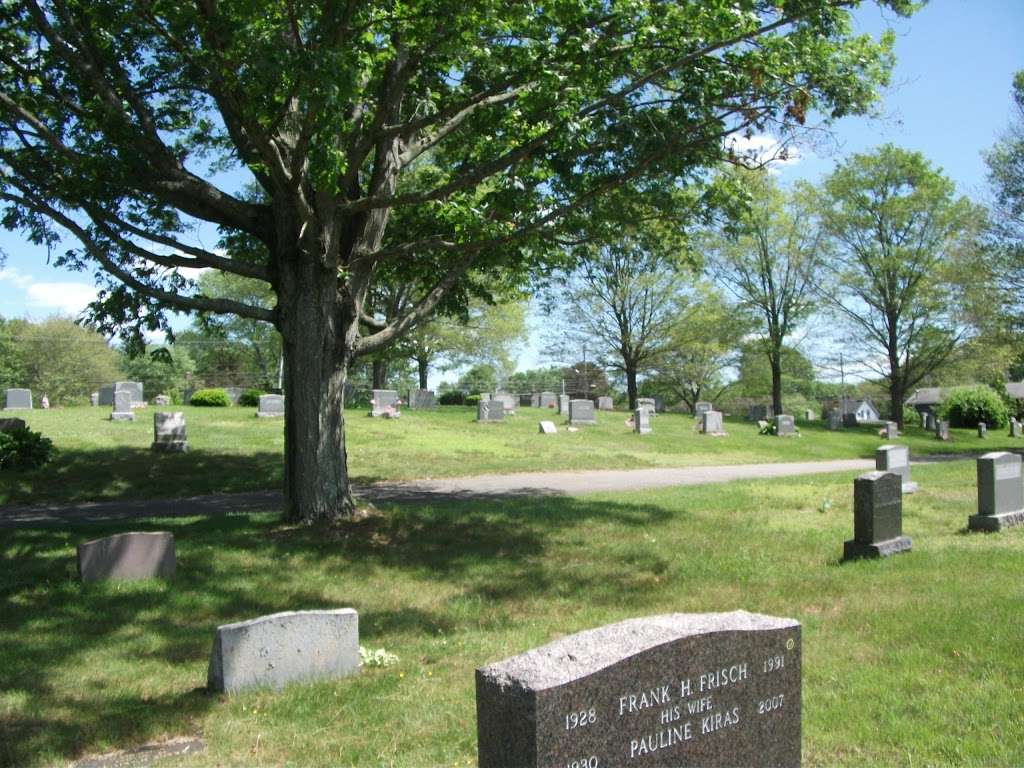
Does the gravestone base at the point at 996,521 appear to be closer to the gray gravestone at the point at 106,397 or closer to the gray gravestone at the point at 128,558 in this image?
the gray gravestone at the point at 128,558

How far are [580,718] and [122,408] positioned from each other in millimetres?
25665

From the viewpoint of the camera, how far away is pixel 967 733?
4.70 meters

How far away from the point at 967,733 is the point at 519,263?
9957 mm

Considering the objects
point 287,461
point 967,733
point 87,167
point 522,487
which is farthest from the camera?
point 522,487

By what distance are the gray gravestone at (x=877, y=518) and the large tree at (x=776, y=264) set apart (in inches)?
1315

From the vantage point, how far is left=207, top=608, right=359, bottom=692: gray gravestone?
5.67m

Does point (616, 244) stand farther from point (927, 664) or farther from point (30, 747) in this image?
point (30, 747)

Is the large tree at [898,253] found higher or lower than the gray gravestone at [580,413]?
higher

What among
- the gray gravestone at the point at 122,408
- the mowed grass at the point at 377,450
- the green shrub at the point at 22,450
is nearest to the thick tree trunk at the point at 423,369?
the mowed grass at the point at 377,450

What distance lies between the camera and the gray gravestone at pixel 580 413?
1211 inches

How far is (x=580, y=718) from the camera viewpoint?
2.96 meters

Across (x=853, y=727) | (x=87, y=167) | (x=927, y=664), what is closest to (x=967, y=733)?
(x=853, y=727)

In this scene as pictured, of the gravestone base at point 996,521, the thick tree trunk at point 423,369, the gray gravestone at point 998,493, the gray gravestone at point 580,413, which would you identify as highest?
the thick tree trunk at point 423,369

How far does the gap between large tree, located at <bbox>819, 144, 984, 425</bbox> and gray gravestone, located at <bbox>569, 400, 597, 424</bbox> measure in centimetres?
1924
